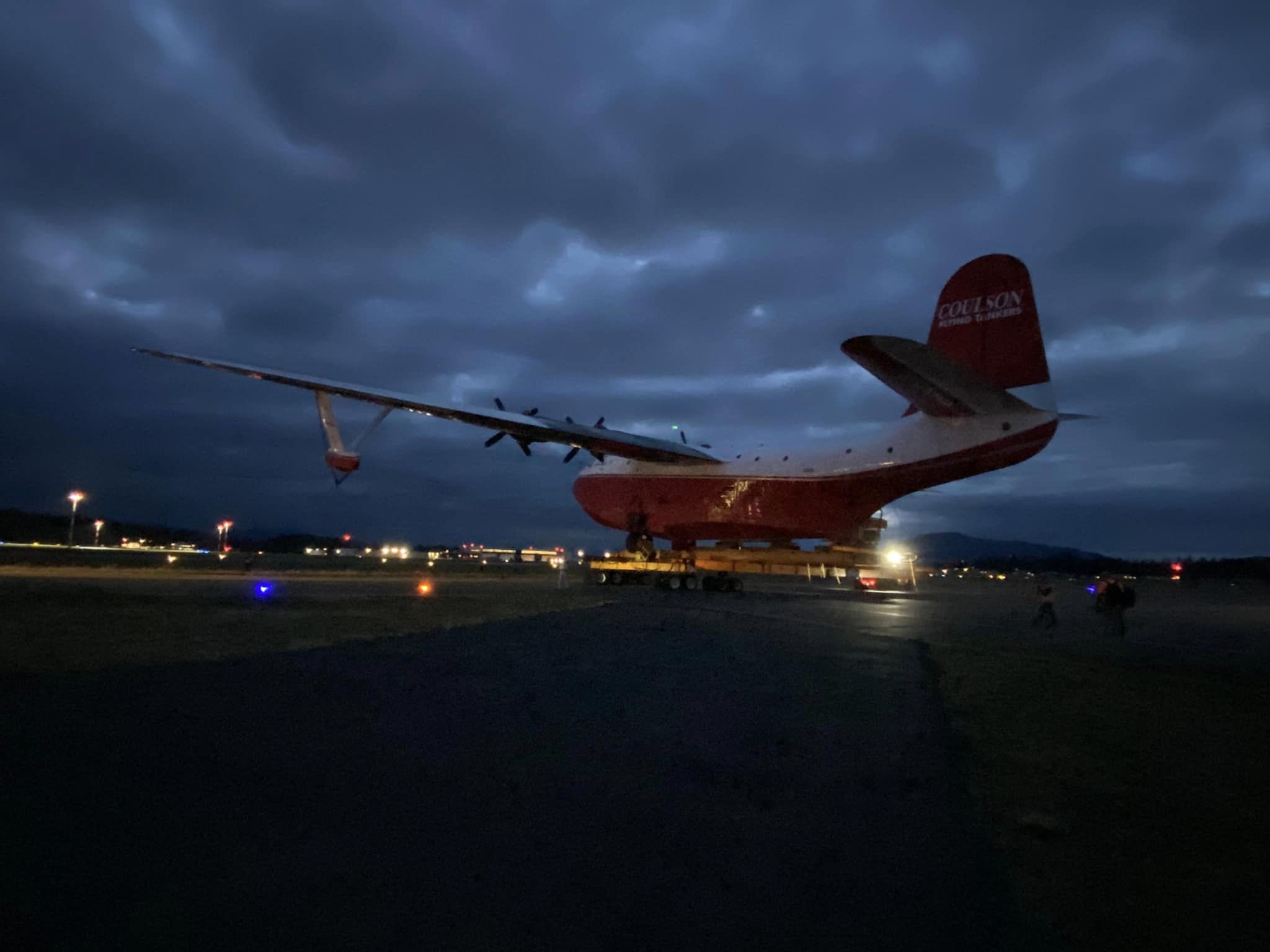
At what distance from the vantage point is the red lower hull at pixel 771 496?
22.6m

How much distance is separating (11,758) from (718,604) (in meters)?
18.2

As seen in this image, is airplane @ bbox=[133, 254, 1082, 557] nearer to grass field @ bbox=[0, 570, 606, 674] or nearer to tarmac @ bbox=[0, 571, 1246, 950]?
grass field @ bbox=[0, 570, 606, 674]

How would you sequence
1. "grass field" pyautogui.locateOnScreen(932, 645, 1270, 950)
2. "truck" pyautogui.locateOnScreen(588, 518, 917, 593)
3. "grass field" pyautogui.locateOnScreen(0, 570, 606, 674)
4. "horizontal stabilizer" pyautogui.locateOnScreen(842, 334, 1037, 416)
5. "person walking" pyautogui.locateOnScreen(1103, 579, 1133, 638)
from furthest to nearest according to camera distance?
"truck" pyautogui.locateOnScreen(588, 518, 917, 593), "person walking" pyautogui.locateOnScreen(1103, 579, 1133, 638), "horizontal stabilizer" pyautogui.locateOnScreen(842, 334, 1037, 416), "grass field" pyautogui.locateOnScreen(0, 570, 606, 674), "grass field" pyautogui.locateOnScreen(932, 645, 1270, 950)

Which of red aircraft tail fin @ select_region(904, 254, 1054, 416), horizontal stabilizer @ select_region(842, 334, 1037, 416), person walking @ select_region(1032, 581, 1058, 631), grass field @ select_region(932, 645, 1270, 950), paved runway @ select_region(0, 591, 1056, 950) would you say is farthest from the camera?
red aircraft tail fin @ select_region(904, 254, 1054, 416)

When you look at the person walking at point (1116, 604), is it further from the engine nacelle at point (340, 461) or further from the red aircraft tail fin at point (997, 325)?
the engine nacelle at point (340, 461)

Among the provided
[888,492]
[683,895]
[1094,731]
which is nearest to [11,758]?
[683,895]

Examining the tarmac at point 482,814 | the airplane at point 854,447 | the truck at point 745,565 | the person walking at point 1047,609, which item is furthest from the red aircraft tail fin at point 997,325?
the tarmac at point 482,814

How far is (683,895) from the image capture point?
3922mm

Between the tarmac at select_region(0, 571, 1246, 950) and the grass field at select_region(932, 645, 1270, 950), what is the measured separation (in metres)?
0.30

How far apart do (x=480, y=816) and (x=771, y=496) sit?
2451cm

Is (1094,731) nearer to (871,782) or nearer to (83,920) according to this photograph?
(871,782)

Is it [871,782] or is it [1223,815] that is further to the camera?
[871,782]

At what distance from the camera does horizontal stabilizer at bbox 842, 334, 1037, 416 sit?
16969 mm

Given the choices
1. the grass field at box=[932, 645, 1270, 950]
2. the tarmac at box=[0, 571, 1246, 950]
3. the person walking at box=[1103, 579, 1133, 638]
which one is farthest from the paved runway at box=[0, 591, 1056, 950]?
the person walking at box=[1103, 579, 1133, 638]
